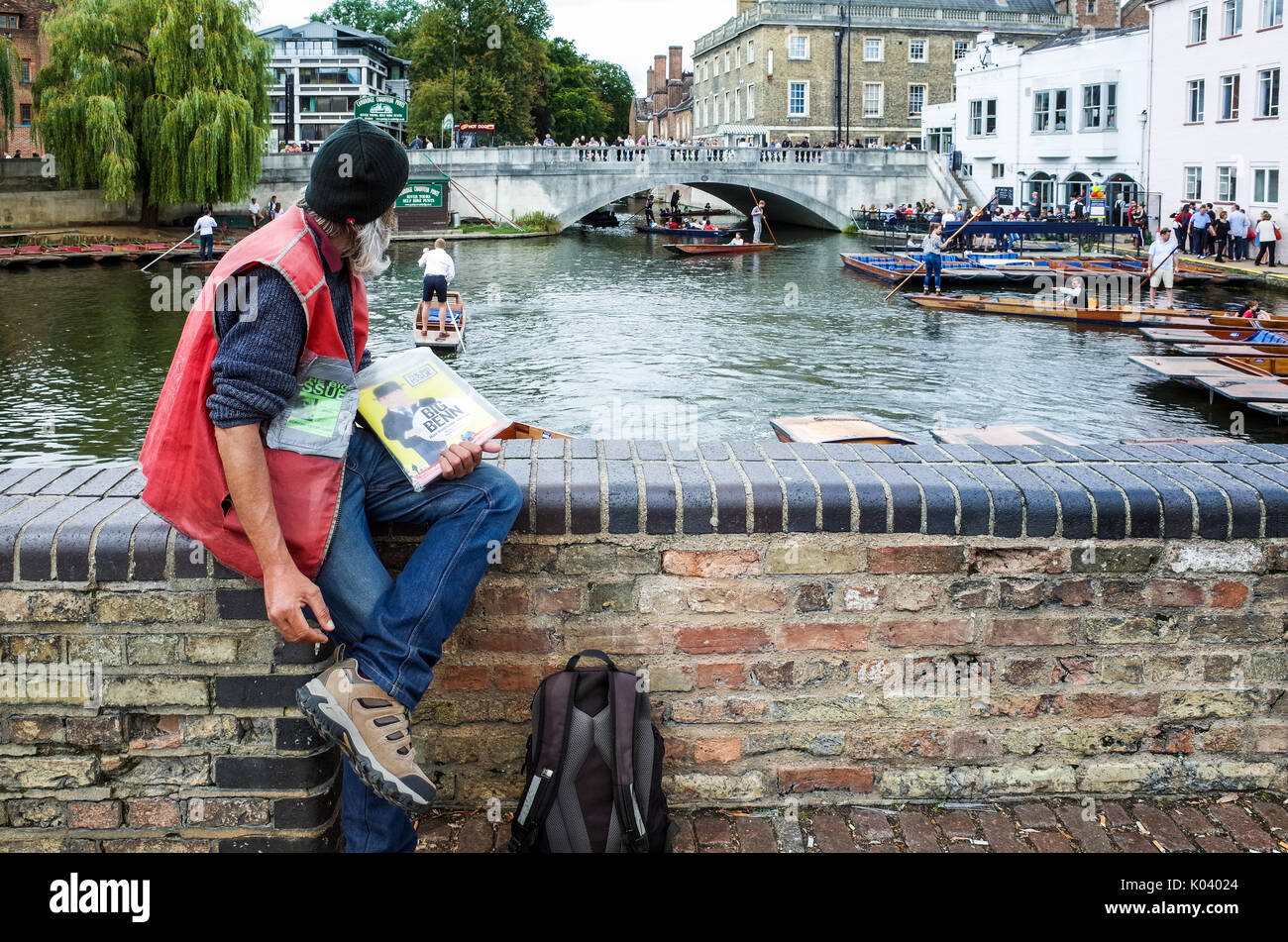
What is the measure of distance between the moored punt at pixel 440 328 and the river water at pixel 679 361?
0.33 metres

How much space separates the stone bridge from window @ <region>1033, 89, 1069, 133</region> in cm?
511

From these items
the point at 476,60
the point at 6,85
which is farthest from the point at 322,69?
the point at 6,85

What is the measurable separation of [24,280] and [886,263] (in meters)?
19.9

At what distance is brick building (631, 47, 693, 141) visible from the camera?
8838 centimetres

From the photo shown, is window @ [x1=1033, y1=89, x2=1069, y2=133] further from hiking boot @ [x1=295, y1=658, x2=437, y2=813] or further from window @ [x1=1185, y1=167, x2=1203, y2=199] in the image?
hiking boot @ [x1=295, y1=658, x2=437, y2=813]

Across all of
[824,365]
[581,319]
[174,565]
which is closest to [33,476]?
[174,565]

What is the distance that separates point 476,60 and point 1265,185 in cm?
3914

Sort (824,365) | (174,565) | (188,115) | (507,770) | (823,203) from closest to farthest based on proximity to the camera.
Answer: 1. (174,565)
2. (507,770)
3. (824,365)
4. (188,115)
5. (823,203)

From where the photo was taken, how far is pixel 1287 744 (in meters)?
3.30

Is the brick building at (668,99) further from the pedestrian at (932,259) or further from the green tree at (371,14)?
the pedestrian at (932,259)

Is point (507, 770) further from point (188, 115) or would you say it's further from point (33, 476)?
point (188, 115)

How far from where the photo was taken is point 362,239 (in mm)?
2668

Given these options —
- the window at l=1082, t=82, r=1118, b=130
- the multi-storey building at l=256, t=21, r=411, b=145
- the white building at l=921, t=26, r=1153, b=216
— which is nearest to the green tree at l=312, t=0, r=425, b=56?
the multi-storey building at l=256, t=21, r=411, b=145

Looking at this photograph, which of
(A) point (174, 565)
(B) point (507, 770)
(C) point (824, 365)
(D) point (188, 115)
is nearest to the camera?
(A) point (174, 565)
